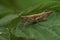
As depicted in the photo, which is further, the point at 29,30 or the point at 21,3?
the point at 21,3

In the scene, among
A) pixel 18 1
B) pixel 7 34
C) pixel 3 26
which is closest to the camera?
pixel 7 34

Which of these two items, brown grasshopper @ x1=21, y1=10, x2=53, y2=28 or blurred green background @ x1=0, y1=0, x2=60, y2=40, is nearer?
blurred green background @ x1=0, y1=0, x2=60, y2=40

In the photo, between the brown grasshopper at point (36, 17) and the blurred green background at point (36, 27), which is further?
the brown grasshopper at point (36, 17)

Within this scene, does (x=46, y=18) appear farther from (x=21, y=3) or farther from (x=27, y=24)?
(x=21, y=3)

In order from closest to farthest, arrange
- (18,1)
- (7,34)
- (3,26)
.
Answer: (7,34) → (3,26) → (18,1)

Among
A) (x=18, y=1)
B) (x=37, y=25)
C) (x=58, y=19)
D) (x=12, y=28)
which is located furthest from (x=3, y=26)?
(x=18, y=1)

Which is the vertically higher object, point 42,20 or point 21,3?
point 21,3

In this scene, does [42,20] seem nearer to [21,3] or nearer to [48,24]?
[48,24]

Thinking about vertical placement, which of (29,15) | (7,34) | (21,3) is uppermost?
(21,3)

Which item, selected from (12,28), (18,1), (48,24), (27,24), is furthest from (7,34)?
(18,1)
